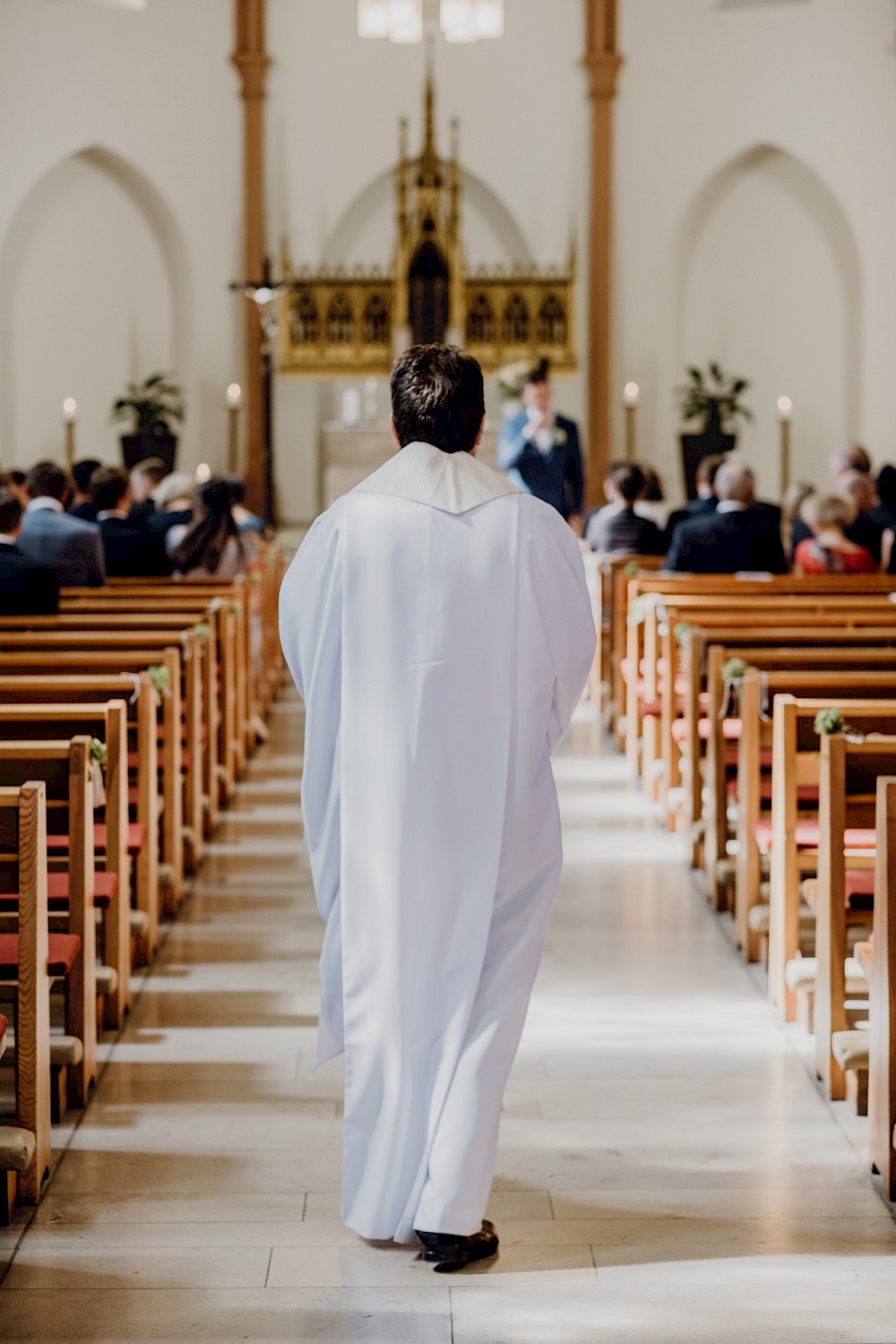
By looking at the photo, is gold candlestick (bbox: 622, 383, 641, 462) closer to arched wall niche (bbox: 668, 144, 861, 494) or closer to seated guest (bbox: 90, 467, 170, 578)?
arched wall niche (bbox: 668, 144, 861, 494)

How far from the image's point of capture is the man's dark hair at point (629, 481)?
9810mm

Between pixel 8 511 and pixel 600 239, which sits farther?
pixel 600 239

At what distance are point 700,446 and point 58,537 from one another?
30.1 feet

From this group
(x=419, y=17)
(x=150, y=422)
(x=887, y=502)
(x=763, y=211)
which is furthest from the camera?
(x=763, y=211)

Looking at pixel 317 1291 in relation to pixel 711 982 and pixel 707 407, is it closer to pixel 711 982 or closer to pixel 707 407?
pixel 711 982

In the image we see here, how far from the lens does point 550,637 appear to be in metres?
3.29

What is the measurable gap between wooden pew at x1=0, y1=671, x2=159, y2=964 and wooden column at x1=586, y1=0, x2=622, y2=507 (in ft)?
38.9

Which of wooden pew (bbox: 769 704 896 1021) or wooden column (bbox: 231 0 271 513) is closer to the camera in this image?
wooden pew (bbox: 769 704 896 1021)

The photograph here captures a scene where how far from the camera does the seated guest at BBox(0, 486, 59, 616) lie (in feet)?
22.2

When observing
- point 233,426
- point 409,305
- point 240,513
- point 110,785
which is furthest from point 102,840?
point 409,305

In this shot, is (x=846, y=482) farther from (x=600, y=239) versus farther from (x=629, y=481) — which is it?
(x=600, y=239)

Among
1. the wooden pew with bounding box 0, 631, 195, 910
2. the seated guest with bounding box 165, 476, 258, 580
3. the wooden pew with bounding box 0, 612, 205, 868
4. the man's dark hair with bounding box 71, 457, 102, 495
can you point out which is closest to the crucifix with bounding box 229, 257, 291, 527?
the man's dark hair with bounding box 71, 457, 102, 495

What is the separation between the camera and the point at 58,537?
8.09 metres

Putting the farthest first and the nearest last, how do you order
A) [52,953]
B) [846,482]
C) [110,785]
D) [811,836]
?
[846,482] → [811,836] → [110,785] → [52,953]
